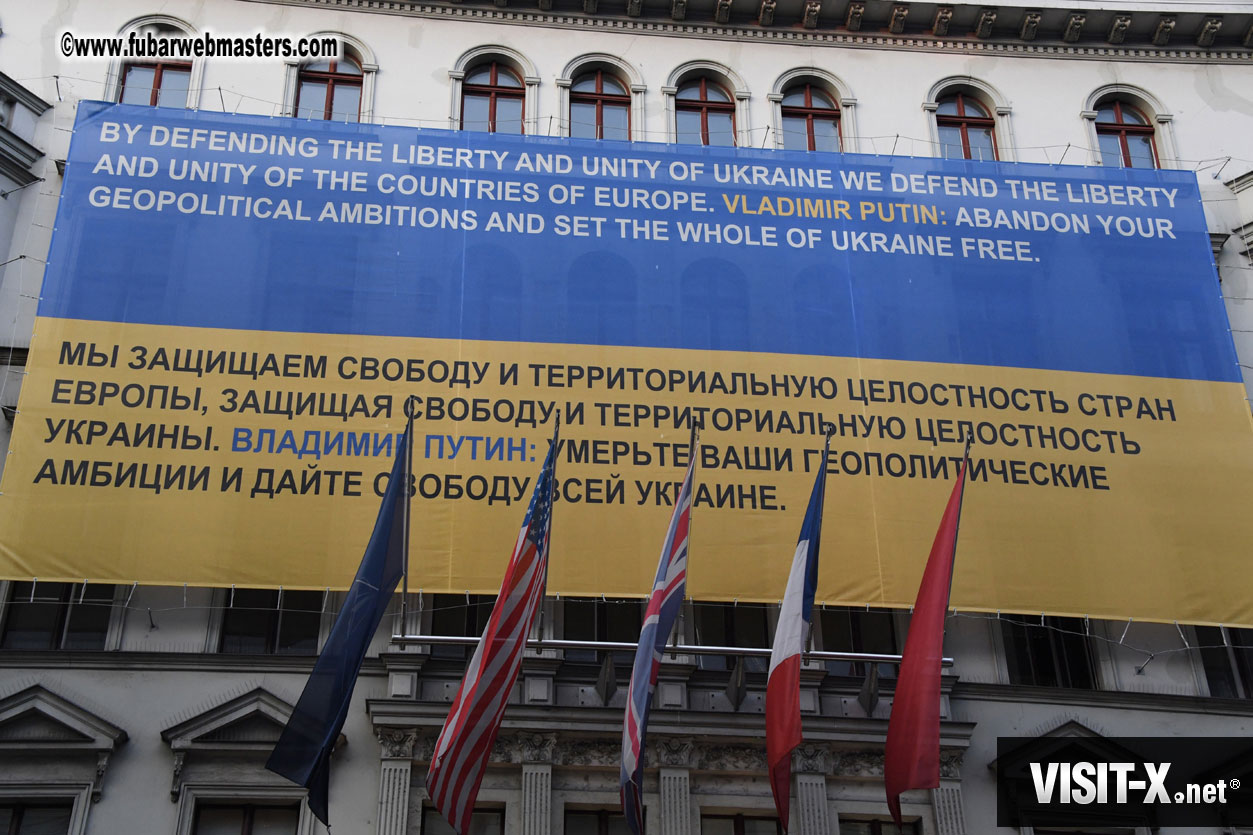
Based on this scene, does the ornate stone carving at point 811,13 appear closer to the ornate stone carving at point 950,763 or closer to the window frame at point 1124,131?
the window frame at point 1124,131

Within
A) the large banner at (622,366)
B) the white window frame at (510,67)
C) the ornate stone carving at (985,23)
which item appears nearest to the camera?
the large banner at (622,366)

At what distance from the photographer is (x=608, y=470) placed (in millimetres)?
17953

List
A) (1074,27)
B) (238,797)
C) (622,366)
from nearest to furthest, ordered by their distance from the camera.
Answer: (238,797)
(622,366)
(1074,27)

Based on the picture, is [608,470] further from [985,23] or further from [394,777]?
[985,23]

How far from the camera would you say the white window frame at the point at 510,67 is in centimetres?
2150

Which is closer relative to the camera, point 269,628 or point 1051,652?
point 269,628

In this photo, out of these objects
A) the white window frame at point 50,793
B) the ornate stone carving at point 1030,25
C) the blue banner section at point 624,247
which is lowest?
the white window frame at point 50,793

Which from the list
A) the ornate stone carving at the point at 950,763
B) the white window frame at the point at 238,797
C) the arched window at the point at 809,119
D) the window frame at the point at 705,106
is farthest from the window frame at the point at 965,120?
the white window frame at the point at 238,797

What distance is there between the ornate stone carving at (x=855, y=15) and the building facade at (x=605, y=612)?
0.05 m

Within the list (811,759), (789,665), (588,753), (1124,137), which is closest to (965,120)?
(1124,137)

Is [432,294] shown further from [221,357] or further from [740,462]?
[740,462]

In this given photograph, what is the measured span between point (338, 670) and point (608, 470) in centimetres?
548

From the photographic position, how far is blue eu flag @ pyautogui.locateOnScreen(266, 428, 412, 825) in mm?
13188

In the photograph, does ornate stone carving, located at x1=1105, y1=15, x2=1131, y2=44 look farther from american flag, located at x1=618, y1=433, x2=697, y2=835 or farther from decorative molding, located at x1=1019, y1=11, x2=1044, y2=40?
american flag, located at x1=618, y1=433, x2=697, y2=835
